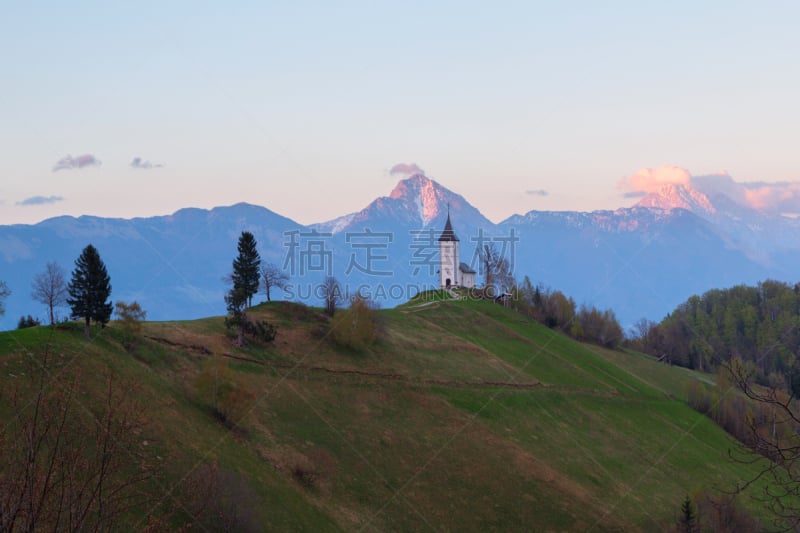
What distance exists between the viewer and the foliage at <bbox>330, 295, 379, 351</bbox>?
291ft

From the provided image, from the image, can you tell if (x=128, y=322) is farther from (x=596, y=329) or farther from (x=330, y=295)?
(x=596, y=329)

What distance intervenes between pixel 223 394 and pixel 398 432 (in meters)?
19.5

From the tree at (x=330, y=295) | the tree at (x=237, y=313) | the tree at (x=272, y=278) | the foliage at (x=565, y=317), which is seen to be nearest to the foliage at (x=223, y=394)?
the tree at (x=237, y=313)

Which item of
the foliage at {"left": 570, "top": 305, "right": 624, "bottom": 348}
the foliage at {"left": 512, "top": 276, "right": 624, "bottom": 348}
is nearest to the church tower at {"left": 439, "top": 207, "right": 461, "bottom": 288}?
the foliage at {"left": 512, "top": 276, "right": 624, "bottom": 348}

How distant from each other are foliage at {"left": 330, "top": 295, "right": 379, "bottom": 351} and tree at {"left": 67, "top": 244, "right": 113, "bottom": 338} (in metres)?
30.6

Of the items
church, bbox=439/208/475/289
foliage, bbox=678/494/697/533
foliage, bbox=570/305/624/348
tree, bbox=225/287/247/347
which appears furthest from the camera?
church, bbox=439/208/475/289

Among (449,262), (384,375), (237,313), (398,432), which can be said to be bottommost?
(398,432)

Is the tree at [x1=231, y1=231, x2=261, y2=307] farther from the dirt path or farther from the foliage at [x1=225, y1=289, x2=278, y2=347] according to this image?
the dirt path

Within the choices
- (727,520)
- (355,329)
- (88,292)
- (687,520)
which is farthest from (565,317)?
(88,292)

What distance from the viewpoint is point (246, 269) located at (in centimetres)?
8425

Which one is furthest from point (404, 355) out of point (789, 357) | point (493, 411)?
point (789, 357)

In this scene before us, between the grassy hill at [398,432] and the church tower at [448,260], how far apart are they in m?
43.6

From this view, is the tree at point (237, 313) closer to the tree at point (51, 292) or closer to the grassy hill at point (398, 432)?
the grassy hill at point (398, 432)

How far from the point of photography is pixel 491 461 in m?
72.4
